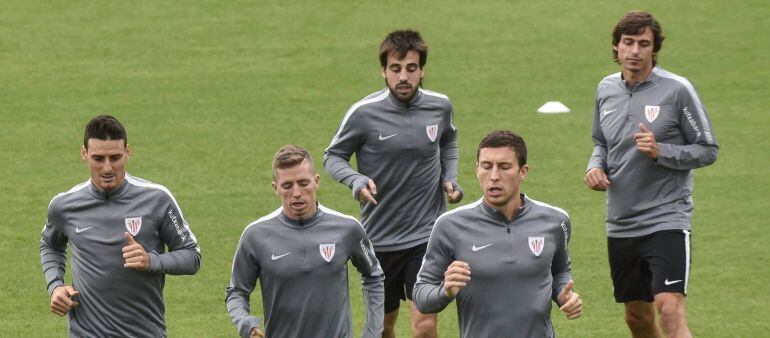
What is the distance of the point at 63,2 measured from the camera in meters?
21.4

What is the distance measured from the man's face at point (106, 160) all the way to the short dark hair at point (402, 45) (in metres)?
1.96

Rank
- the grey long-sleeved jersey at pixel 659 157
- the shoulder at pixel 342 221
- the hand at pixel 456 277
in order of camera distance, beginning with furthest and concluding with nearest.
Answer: the grey long-sleeved jersey at pixel 659 157, the shoulder at pixel 342 221, the hand at pixel 456 277

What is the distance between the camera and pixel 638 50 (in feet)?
30.9

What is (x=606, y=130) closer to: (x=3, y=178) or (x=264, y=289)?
(x=264, y=289)

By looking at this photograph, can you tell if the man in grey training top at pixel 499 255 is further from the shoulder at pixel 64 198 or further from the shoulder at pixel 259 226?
the shoulder at pixel 64 198

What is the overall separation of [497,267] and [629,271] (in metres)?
2.38

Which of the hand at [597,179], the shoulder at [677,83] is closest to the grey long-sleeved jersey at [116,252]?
the hand at [597,179]

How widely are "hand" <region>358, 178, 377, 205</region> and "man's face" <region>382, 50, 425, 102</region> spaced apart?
2.37ft

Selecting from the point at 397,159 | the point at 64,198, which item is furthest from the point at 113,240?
the point at 397,159

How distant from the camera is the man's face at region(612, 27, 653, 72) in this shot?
940cm

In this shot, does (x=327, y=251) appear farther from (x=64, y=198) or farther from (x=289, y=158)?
(x=64, y=198)

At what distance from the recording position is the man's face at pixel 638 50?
Answer: 940 centimetres

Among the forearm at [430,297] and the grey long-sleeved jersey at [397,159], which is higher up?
the grey long-sleeved jersey at [397,159]

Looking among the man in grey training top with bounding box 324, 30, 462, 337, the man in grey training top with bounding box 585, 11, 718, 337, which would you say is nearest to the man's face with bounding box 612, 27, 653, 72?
the man in grey training top with bounding box 585, 11, 718, 337
